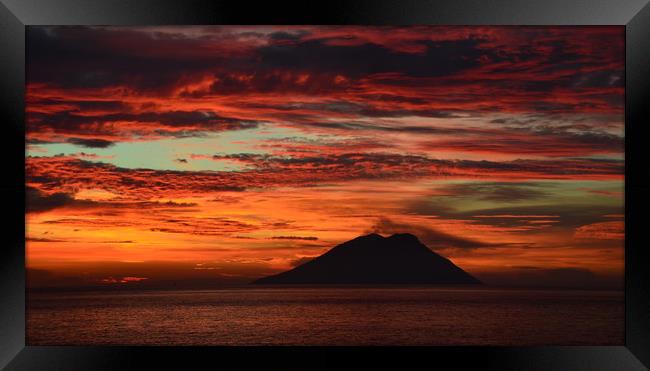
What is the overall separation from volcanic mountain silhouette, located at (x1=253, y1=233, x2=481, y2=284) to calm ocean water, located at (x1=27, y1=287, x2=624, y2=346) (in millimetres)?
851

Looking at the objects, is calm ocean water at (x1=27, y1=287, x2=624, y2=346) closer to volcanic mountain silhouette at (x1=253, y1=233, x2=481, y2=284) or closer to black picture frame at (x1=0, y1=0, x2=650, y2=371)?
volcanic mountain silhouette at (x1=253, y1=233, x2=481, y2=284)

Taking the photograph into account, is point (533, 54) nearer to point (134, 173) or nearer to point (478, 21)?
point (478, 21)

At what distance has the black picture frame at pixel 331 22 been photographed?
6.40 meters

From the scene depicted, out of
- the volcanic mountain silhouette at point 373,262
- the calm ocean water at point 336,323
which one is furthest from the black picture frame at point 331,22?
the calm ocean water at point 336,323

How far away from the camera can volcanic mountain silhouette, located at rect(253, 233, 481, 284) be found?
12.2 m

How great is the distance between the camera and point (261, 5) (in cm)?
658

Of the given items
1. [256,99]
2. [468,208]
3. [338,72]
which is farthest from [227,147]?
[468,208]

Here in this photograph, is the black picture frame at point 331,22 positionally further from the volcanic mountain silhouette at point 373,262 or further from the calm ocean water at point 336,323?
the calm ocean water at point 336,323

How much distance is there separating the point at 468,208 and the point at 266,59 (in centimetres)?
352

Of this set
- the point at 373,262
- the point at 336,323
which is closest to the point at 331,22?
the point at 373,262

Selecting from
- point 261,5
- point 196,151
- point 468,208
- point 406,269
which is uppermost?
point 261,5

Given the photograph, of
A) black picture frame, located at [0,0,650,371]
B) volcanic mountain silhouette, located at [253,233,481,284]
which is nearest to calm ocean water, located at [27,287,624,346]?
volcanic mountain silhouette, located at [253,233,481,284]

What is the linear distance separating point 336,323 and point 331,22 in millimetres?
23549

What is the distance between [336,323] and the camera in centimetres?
2923
